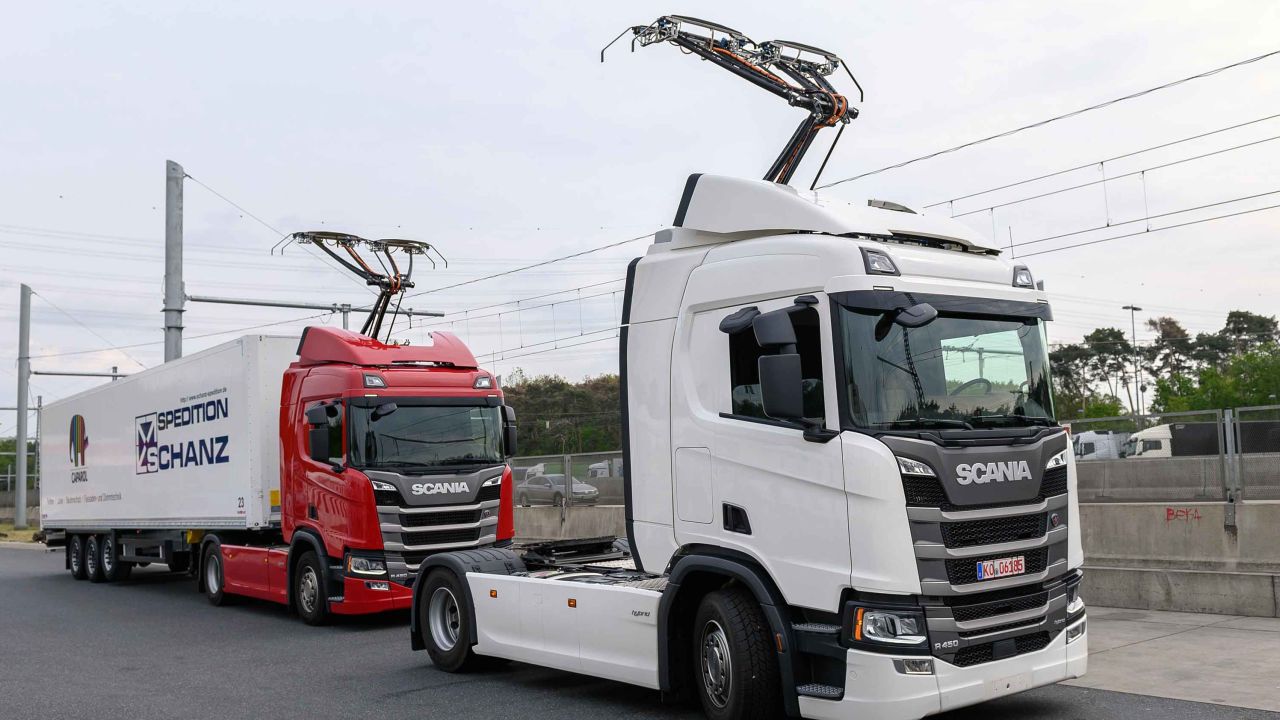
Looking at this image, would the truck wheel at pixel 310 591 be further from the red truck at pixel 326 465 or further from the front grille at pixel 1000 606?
the front grille at pixel 1000 606

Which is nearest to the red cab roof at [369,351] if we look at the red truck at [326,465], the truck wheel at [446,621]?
the red truck at [326,465]

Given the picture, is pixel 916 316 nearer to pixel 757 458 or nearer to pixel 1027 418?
pixel 1027 418

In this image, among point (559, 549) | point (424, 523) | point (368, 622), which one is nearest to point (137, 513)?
point (368, 622)

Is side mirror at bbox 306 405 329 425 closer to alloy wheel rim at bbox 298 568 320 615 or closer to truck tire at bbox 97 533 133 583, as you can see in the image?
alloy wheel rim at bbox 298 568 320 615

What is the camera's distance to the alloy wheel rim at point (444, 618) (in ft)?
32.1

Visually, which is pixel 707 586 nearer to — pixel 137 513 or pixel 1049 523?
pixel 1049 523

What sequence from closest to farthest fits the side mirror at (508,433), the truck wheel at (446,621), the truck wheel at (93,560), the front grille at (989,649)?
the front grille at (989,649)
the truck wheel at (446,621)
the side mirror at (508,433)
the truck wheel at (93,560)

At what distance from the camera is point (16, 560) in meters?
28.7

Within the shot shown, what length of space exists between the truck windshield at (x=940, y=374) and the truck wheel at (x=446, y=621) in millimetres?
4455

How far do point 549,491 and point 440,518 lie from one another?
32.9 feet

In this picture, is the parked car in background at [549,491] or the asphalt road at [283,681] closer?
the asphalt road at [283,681]

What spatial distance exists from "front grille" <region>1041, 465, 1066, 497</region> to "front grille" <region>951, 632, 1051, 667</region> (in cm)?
85

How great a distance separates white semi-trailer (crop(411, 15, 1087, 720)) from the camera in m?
6.30

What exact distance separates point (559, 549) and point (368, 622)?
476 centimetres
